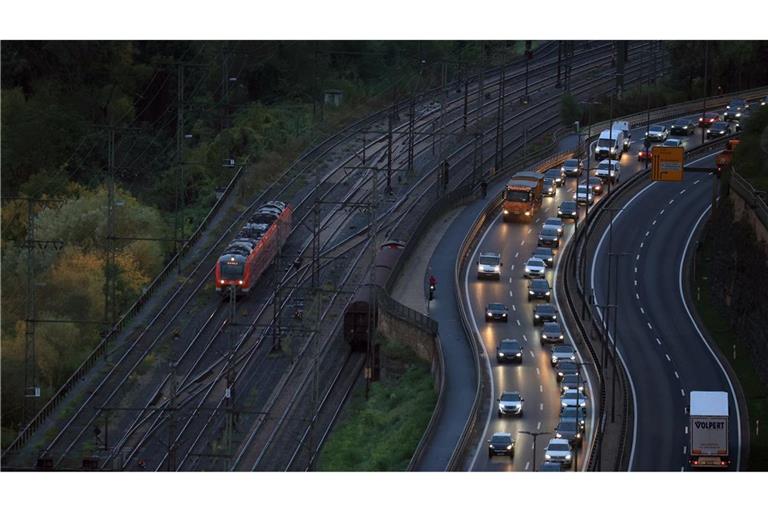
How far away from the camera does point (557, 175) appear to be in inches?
4515

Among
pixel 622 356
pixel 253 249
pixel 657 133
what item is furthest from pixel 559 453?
pixel 657 133

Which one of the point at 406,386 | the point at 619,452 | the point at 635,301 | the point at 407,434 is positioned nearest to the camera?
the point at 619,452

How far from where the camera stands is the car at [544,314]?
3620 inches

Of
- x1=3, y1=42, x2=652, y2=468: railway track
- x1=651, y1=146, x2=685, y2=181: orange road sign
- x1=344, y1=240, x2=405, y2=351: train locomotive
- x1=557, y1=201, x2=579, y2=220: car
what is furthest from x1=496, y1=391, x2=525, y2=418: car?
x1=557, y1=201, x2=579, y2=220: car

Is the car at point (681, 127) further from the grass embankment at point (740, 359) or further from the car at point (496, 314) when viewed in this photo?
the car at point (496, 314)

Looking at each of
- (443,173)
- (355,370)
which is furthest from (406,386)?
(443,173)

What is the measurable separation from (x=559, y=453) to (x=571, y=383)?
881 centimetres

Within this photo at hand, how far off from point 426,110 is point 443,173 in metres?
15.4

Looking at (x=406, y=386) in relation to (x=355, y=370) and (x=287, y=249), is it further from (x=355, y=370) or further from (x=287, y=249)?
(x=287, y=249)

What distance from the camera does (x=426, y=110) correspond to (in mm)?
129250

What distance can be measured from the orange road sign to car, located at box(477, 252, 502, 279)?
11083 millimetres

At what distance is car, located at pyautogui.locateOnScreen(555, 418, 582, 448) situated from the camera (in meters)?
76.4

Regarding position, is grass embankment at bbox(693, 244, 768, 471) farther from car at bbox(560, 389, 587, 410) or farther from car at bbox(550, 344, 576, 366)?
car at bbox(550, 344, 576, 366)

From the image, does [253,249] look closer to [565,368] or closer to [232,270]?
[232,270]
